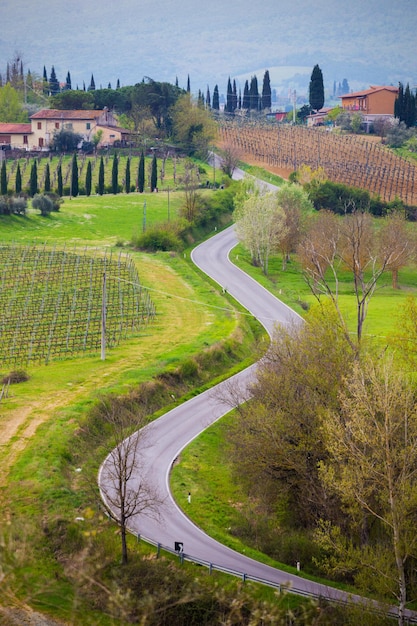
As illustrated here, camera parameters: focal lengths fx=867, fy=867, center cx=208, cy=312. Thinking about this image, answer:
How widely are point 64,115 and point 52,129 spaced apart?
3.33 m

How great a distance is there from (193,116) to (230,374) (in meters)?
95.4

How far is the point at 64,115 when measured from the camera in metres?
135

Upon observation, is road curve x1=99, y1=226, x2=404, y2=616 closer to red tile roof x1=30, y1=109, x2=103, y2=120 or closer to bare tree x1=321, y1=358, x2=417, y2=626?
bare tree x1=321, y1=358, x2=417, y2=626

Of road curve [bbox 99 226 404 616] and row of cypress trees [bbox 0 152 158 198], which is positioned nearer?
road curve [bbox 99 226 404 616]

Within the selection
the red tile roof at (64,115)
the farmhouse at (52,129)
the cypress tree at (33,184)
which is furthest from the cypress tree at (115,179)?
the red tile roof at (64,115)

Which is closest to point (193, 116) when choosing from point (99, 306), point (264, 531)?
point (99, 306)

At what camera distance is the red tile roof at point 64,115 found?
134125 millimetres

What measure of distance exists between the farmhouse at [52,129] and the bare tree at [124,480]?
321ft

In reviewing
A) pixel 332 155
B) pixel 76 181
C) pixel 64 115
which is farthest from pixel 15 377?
pixel 332 155

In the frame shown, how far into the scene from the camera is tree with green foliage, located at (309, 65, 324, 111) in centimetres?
18675

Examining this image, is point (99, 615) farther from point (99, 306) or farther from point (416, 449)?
point (99, 306)

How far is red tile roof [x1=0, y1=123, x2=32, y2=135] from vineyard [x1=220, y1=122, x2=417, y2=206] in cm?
3432

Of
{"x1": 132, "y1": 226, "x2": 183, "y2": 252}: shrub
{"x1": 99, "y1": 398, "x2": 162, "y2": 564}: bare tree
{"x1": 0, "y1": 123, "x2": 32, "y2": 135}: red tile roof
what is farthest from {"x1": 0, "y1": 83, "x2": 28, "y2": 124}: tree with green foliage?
{"x1": 99, "y1": 398, "x2": 162, "y2": 564}: bare tree

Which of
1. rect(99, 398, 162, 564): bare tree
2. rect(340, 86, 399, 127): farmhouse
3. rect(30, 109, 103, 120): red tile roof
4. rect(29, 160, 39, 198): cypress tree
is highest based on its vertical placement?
rect(340, 86, 399, 127): farmhouse
